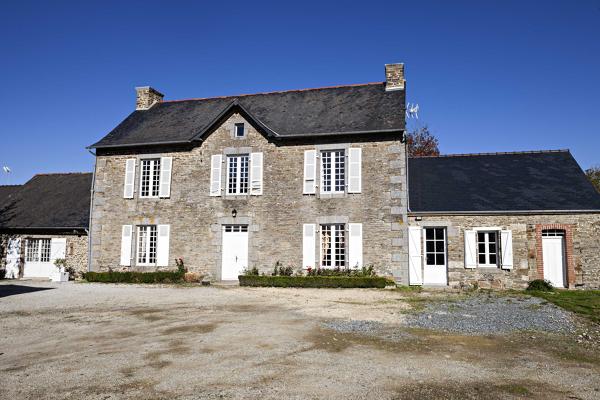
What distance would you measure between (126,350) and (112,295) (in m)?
7.46

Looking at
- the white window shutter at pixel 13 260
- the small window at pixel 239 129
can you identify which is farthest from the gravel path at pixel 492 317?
the white window shutter at pixel 13 260

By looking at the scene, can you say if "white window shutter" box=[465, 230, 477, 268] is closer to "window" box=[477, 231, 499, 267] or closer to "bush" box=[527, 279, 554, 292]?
"window" box=[477, 231, 499, 267]

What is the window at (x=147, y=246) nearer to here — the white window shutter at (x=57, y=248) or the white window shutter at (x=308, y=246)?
the white window shutter at (x=57, y=248)

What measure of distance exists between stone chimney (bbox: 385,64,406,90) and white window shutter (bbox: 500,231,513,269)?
23.8 feet

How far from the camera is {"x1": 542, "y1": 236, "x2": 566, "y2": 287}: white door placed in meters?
15.0

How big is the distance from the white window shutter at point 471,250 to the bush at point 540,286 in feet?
5.86

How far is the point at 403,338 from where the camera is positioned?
732 centimetres

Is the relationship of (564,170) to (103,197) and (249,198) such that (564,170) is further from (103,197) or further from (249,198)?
(103,197)

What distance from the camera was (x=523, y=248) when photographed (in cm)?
1520

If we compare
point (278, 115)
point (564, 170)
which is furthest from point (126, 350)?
point (564, 170)

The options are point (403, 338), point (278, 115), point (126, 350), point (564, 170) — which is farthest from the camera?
point (278, 115)

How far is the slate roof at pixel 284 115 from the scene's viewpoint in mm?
17125

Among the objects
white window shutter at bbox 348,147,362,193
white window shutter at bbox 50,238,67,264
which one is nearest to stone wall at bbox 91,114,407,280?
white window shutter at bbox 348,147,362,193

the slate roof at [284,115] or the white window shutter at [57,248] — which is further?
the white window shutter at [57,248]
